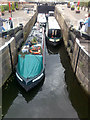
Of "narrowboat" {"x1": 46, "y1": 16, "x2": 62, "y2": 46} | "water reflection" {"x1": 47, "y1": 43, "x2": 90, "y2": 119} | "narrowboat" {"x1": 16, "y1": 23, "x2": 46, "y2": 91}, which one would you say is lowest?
"water reflection" {"x1": 47, "y1": 43, "x2": 90, "y2": 119}

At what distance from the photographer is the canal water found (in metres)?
13.2

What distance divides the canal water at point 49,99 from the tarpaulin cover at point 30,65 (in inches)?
87.6

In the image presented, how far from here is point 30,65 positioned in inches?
647

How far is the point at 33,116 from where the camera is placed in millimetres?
12820

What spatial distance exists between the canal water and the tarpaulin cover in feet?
7.30

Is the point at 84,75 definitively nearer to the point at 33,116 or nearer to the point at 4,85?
the point at 33,116

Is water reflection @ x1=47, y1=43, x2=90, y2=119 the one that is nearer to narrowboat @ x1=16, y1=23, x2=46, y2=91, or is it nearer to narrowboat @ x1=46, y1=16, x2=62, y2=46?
narrowboat @ x1=16, y1=23, x2=46, y2=91

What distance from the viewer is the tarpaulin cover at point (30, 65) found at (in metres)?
15.9

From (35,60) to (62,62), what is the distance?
8323 mm

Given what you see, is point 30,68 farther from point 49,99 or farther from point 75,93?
point 75,93

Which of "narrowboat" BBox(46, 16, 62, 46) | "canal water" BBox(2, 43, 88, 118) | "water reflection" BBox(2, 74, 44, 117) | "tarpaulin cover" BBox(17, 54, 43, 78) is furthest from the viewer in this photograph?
"narrowboat" BBox(46, 16, 62, 46)

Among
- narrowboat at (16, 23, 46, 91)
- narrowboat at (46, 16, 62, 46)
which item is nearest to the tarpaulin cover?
narrowboat at (16, 23, 46, 91)

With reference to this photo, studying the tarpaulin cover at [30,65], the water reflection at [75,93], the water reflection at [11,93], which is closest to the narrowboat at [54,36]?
the water reflection at [75,93]

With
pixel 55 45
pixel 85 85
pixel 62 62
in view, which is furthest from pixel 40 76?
pixel 55 45
